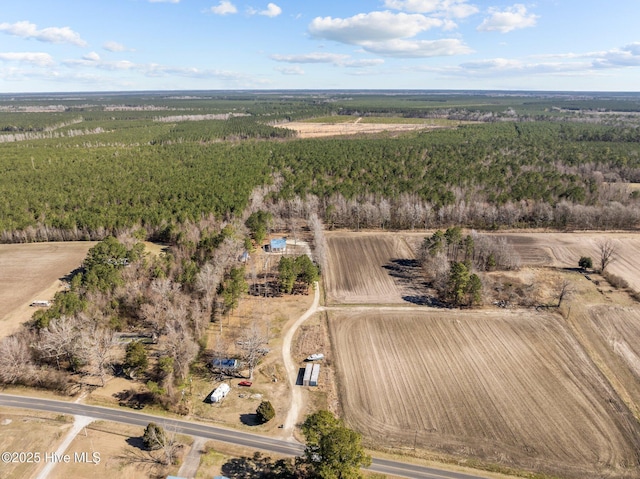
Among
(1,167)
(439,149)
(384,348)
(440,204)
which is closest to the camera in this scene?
(384,348)

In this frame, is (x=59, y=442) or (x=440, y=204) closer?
(x=59, y=442)

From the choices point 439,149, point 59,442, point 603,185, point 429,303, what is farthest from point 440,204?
point 59,442

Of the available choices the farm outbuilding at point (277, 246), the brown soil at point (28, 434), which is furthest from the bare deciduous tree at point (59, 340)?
the farm outbuilding at point (277, 246)

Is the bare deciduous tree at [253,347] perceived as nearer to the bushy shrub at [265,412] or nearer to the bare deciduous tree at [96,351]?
the bushy shrub at [265,412]

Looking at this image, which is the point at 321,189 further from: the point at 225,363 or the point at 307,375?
the point at 307,375

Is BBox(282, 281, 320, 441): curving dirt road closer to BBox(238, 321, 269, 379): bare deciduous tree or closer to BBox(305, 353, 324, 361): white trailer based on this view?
BBox(305, 353, 324, 361): white trailer

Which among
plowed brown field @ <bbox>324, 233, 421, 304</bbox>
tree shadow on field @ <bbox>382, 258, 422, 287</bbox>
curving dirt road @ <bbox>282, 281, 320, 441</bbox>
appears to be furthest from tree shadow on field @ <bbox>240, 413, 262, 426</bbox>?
tree shadow on field @ <bbox>382, 258, 422, 287</bbox>

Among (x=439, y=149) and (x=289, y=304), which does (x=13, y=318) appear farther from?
(x=439, y=149)
